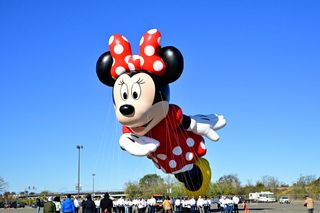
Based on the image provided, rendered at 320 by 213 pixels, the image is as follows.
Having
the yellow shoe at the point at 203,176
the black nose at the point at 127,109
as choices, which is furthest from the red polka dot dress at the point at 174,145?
the black nose at the point at 127,109

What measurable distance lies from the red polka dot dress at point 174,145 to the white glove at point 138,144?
0.95 ft

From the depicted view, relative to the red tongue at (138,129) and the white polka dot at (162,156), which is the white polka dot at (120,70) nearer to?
the red tongue at (138,129)

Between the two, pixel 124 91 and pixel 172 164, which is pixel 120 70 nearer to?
pixel 124 91

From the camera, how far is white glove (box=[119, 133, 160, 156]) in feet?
48.7

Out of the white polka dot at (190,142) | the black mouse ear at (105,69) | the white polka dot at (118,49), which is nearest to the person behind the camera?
the white polka dot at (118,49)

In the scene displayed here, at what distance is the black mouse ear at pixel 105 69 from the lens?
15508 millimetres

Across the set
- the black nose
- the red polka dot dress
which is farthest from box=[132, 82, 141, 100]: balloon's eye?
the red polka dot dress

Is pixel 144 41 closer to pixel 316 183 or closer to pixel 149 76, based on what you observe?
pixel 149 76

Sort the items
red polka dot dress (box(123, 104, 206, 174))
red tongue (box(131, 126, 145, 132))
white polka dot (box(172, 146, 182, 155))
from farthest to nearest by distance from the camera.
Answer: white polka dot (box(172, 146, 182, 155))
red polka dot dress (box(123, 104, 206, 174))
red tongue (box(131, 126, 145, 132))

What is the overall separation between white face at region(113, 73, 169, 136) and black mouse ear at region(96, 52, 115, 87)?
82 centimetres

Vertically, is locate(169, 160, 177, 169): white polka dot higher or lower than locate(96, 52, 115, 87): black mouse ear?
lower

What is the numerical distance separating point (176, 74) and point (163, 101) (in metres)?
0.96

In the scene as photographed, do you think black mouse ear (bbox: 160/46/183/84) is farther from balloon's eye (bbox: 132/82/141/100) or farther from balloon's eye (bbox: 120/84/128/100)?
balloon's eye (bbox: 120/84/128/100)

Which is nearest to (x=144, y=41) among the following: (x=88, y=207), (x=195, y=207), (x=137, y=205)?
(x=88, y=207)
